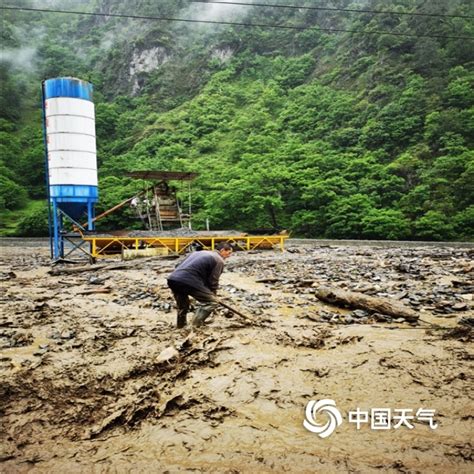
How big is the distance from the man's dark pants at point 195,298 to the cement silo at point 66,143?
12.4 m

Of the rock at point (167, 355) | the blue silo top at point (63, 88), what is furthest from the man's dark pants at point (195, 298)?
the blue silo top at point (63, 88)

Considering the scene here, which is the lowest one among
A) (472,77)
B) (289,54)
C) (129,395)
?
(129,395)

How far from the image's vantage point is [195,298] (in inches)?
235

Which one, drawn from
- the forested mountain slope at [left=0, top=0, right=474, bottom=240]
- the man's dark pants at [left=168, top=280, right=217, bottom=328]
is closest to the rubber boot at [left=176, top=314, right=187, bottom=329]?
the man's dark pants at [left=168, top=280, right=217, bottom=328]

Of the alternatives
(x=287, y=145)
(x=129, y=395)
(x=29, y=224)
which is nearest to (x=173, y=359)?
(x=129, y=395)

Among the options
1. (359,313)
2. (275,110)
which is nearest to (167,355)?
(359,313)

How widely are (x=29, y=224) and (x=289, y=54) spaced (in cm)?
5925

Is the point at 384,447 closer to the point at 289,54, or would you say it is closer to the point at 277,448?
the point at 277,448

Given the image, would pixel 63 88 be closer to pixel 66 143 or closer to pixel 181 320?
pixel 66 143

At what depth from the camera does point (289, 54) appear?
71000 mm

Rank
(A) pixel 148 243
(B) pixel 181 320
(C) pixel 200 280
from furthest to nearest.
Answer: (A) pixel 148 243, (B) pixel 181 320, (C) pixel 200 280

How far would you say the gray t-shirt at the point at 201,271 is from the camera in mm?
5824

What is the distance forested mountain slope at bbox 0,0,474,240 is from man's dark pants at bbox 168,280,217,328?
1932 cm

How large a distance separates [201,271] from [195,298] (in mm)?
458
